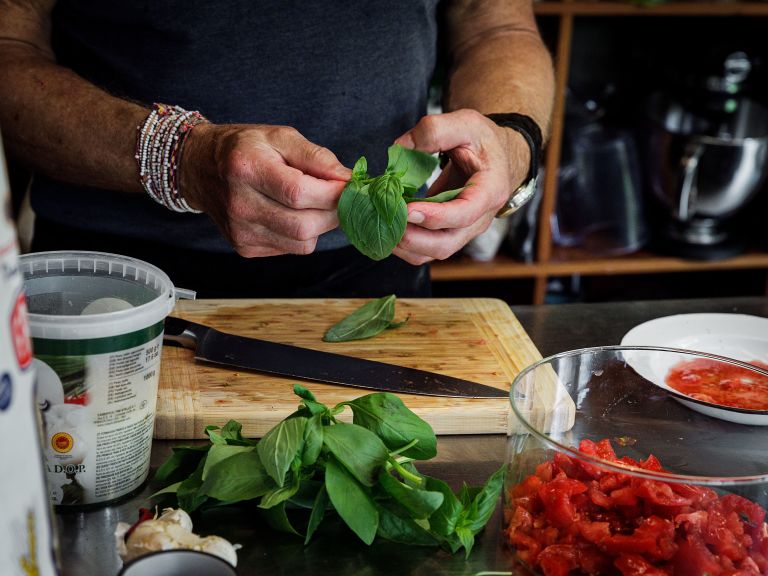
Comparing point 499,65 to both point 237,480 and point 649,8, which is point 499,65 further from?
point 649,8

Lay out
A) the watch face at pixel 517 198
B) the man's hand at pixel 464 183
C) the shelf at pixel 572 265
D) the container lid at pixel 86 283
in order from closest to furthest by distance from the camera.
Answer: the container lid at pixel 86 283 < the man's hand at pixel 464 183 < the watch face at pixel 517 198 < the shelf at pixel 572 265

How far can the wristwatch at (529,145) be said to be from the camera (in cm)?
129

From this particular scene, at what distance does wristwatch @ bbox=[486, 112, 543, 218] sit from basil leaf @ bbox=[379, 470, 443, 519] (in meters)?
0.60

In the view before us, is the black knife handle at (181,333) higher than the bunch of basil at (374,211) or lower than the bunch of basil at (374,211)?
lower

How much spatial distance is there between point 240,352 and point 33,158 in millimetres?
433

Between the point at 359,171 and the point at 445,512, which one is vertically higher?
the point at 359,171

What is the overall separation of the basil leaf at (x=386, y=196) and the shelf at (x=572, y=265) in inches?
58.3

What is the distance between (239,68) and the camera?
1.32 metres

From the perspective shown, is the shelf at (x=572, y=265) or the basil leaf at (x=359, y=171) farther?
the shelf at (x=572, y=265)

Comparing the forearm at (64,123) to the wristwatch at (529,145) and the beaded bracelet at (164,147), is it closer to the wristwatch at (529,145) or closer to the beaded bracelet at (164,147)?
the beaded bracelet at (164,147)

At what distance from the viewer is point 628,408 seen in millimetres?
957

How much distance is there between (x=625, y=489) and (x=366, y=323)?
21.9 inches

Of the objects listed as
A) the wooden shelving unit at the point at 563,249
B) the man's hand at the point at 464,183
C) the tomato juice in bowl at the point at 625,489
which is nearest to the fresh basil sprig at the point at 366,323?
the man's hand at the point at 464,183

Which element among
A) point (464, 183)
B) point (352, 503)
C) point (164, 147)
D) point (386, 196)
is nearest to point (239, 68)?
point (164, 147)
